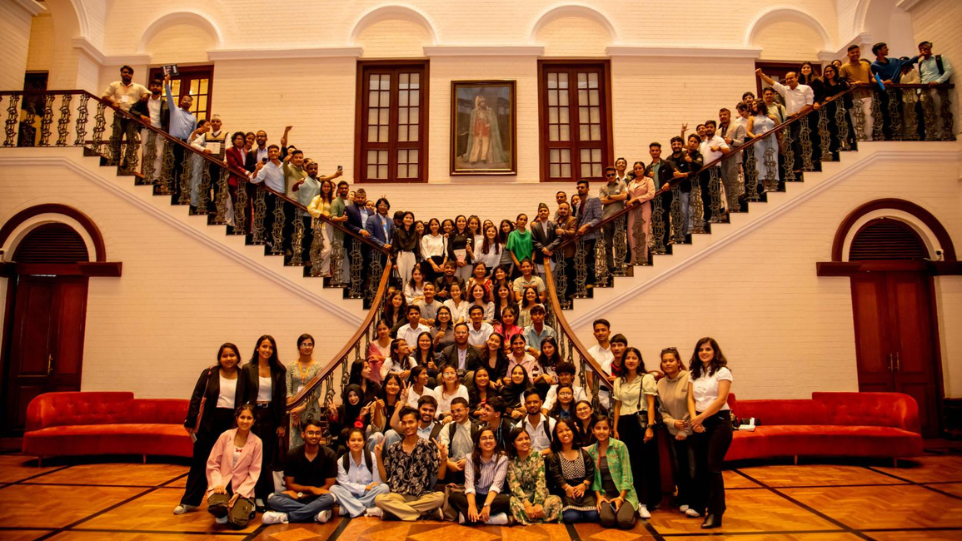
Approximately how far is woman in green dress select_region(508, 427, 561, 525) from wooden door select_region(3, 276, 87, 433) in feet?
21.9

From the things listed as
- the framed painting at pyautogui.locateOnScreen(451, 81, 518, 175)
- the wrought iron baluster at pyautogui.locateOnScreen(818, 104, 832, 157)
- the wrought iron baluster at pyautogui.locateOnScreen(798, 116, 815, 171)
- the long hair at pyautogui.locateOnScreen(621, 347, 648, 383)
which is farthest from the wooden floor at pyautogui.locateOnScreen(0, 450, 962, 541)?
the framed painting at pyautogui.locateOnScreen(451, 81, 518, 175)

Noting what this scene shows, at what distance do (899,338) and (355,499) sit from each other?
7354mm

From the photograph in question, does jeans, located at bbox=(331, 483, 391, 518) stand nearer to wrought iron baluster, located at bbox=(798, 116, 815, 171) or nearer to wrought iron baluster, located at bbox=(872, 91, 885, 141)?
wrought iron baluster, located at bbox=(798, 116, 815, 171)

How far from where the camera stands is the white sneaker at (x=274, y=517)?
16.5 ft

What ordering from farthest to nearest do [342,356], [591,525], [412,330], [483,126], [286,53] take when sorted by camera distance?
[286,53], [483,126], [412,330], [342,356], [591,525]

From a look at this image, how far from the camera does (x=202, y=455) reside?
540cm

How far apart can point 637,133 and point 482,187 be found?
2964 mm

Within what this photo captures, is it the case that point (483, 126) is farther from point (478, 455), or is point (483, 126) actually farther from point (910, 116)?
point (478, 455)

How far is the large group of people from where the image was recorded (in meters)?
5.07

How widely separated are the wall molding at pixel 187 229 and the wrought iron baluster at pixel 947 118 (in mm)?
8254

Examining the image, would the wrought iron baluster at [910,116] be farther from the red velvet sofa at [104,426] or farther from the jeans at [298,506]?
the red velvet sofa at [104,426]

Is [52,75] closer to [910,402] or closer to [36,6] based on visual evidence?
[36,6]

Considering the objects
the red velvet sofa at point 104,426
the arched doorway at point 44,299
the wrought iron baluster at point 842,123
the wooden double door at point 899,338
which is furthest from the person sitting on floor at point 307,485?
the wrought iron baluster at point 842,123

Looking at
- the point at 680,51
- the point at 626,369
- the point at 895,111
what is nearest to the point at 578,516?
the point at 626,369
